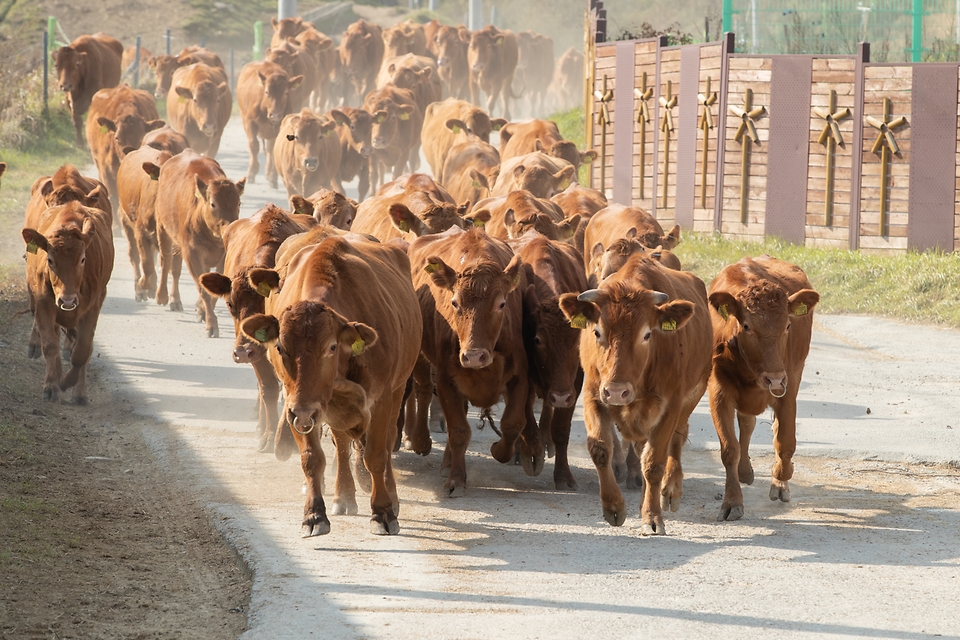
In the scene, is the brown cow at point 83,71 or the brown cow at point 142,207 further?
the brown cow at point 83,71

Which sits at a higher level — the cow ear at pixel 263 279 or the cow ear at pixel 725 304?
the cow ear at pixel 263 279

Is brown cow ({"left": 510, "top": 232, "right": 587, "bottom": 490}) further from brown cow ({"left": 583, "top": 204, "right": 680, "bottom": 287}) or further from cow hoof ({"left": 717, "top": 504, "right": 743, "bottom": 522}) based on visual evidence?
cow hoof ({"left": 717, "top": 504, "right": 743, "bottom": 522})

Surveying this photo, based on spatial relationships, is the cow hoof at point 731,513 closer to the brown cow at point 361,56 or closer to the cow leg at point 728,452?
the cow leg at point 728,452

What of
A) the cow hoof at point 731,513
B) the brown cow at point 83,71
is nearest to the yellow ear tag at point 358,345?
the cow hoof at point 731,513

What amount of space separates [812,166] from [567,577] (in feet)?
38.6

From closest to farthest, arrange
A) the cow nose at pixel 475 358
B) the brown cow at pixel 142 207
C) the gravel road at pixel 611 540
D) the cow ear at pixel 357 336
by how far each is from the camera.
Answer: the gravel road at pixel 611 540 < the cow ear at pixel 357 336 < the cow nose at pixel 475 358 < the brown cow at pixel 142 207

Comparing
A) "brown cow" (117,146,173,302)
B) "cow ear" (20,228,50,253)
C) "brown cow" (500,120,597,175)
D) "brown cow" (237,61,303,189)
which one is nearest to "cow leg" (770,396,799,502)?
"cow ear" (20,228,50,253)

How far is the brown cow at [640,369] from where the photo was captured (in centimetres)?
717

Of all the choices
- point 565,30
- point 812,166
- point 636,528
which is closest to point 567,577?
point 636,528

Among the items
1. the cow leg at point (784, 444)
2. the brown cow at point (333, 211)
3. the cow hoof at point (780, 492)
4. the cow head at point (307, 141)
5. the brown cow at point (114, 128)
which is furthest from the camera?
the cow head at point (307, 141)

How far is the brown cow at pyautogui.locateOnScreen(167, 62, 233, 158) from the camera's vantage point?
76.5 feet

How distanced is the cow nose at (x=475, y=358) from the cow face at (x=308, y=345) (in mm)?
1314

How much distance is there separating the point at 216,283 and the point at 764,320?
3592 mm

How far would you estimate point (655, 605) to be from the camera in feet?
19.9
